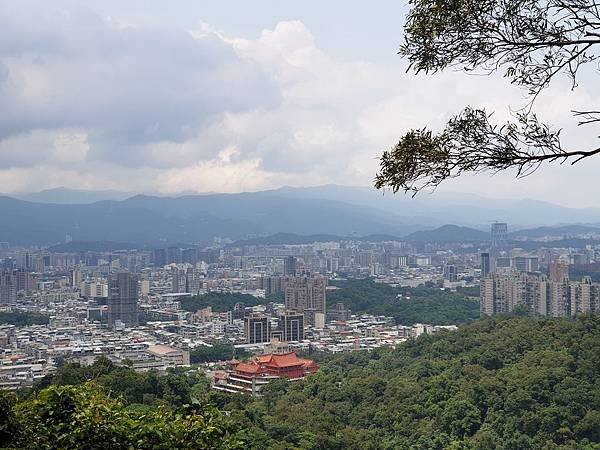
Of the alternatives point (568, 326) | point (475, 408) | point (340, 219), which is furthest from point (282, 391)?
point (340, 219)

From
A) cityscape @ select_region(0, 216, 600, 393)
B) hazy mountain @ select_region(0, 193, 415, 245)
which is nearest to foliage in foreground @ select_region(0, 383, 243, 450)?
cityscape @ select_region(0, 216, 600, 393)

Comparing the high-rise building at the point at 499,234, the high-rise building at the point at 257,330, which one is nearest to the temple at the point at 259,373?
the high-rise building at the point at 257,330

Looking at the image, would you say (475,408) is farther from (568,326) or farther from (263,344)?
(263,344)

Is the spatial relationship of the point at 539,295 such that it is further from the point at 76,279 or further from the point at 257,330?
the point at 76,279

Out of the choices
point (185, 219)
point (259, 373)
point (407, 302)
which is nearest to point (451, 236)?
point (185, 219)

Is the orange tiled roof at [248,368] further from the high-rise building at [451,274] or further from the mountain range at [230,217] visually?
the mountain range at [230,217]
